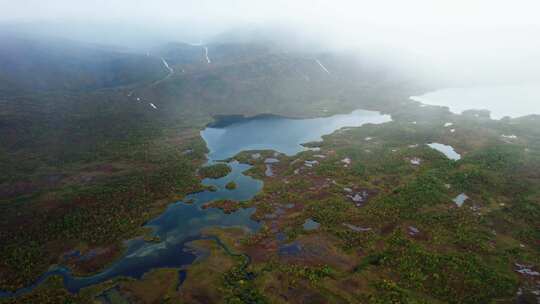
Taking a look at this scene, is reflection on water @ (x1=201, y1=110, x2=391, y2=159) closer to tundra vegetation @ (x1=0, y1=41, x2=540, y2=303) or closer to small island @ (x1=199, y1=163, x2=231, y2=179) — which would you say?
tundra vegetation @ (x1=0, y1=41, x2=540, y2=303)

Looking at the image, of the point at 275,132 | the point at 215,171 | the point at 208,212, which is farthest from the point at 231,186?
the point at 275,132

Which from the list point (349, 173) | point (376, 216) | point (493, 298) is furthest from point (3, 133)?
point (493, 298)

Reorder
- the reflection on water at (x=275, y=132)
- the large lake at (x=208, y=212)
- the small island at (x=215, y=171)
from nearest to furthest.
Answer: the large lake at (x=208, y=212)
the small island at (x=215, y=171)
the reflection on water at (x=275, y=132)

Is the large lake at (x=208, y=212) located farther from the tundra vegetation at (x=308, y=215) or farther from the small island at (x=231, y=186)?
the tundra vegetation at (x=308, y=215)

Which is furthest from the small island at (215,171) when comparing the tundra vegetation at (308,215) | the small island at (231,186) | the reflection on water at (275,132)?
the reflection on water at (275,132)

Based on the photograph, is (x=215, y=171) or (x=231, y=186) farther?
(x=215, y=171)

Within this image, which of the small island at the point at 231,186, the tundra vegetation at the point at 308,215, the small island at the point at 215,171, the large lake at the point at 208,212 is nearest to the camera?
the tundra vegetation at the point at 308,215

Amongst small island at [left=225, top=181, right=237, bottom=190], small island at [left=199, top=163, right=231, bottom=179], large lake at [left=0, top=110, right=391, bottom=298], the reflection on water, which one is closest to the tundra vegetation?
small island at [left=199, top=163, right=231, bottom=179]

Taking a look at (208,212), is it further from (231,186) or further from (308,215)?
(308,215)

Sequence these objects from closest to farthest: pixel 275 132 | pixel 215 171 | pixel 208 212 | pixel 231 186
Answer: pixel 208 212
pixel 231 186
pixel 215 171
pixel 275 132
